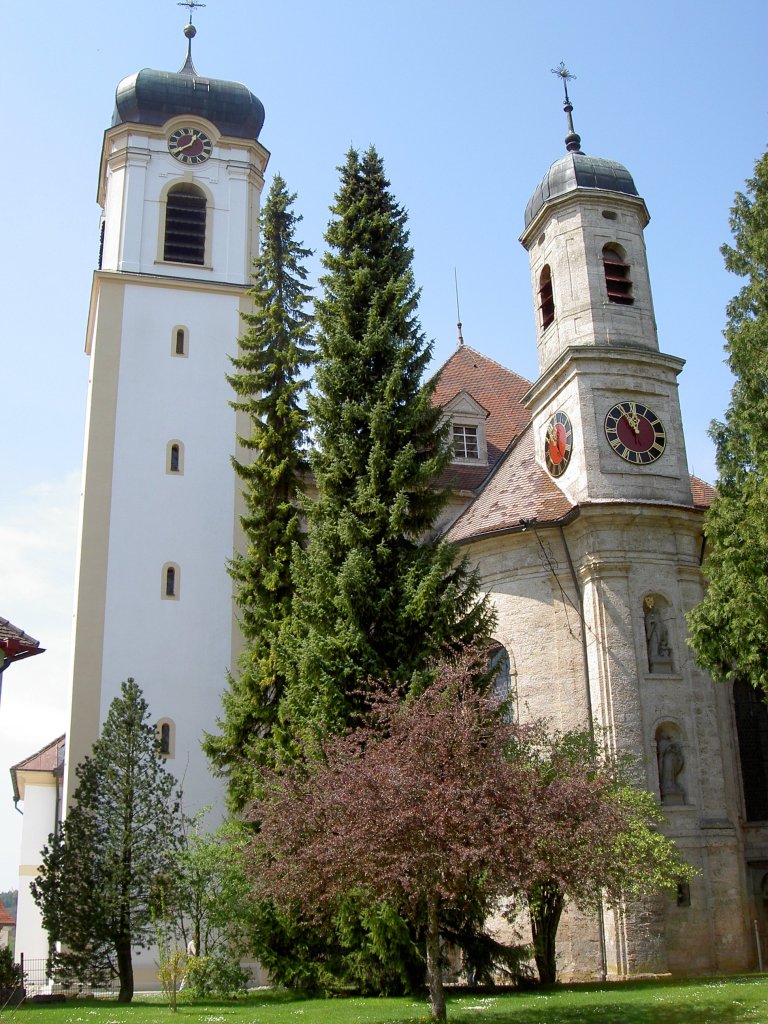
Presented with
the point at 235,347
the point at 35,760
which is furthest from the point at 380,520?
the point at 35,760

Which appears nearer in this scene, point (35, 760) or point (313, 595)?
point (313, 595)

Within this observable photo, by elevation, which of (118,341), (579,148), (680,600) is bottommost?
(680,600)

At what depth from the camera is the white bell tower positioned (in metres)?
26.9

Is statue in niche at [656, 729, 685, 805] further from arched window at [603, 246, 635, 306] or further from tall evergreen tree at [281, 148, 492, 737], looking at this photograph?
arched window at [603, 246, 635, 306]

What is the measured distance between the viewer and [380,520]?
19734 mm

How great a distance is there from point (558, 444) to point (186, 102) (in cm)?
1606

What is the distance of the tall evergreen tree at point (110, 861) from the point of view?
2056cm

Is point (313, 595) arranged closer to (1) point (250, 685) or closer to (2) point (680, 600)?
(1) point (250, 685)

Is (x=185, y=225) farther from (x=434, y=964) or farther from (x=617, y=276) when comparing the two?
(x=434, y=964)

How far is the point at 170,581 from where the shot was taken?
28000 mm

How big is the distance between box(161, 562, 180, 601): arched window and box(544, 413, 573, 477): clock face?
935 cm

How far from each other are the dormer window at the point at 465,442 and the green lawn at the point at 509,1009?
51.0ft

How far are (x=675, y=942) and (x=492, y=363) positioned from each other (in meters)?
19.3

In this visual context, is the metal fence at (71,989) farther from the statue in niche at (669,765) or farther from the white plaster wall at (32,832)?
the white plaster wall at (32,832)
